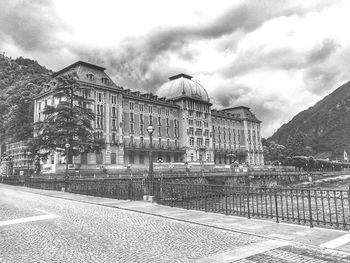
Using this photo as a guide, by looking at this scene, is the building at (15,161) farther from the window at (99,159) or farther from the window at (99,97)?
the window at (99,97)

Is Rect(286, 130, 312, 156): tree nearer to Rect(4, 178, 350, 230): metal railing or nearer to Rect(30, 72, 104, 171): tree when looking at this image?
Rect(30, 72, 104, 171): tree

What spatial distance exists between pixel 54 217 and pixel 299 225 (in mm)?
8666

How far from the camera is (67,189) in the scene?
1070 inches

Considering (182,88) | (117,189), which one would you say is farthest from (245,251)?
(182,88)

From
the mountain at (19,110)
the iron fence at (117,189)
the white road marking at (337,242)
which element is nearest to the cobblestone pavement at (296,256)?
the white road marking at (337,242)

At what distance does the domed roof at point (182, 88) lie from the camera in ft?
292

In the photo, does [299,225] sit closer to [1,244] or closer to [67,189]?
[1,244]

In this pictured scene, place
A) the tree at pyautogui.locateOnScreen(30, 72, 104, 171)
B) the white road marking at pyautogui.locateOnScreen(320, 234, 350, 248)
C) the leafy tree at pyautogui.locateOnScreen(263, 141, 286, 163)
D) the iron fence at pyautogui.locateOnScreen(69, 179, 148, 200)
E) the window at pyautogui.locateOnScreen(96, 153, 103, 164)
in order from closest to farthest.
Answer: the white road marking at pyautogui.locateOnScreen(320, 234, 350, 248)
the iron fence at pyautogui.locateOnScreen(69, 179, 148, 200)
the tree at pyautogui.locateOnScreen(30, 72, 104, 171)
the window at pyautogui.locateOnScreen(96, 153, 103, 164)
the leafy tree at pyautogui.locateOnScreen(263, 141, 286, 163)

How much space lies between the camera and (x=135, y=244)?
7.60m

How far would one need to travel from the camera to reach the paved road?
21.2 ft

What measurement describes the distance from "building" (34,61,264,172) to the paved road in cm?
3838

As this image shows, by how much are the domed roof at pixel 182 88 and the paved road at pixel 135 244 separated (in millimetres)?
77383

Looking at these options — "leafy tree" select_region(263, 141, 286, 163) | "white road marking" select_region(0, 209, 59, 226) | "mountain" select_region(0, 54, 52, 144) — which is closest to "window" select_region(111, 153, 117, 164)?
"mountain" select_region(0, 54, 52, 144)

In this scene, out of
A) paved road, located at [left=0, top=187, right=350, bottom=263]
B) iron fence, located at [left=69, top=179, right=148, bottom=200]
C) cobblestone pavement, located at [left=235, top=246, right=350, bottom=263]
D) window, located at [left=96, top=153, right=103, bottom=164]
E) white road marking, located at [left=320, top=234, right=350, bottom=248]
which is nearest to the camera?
cobblestone pavement, located at [left=235, top=246, right=350, bottom=263]
